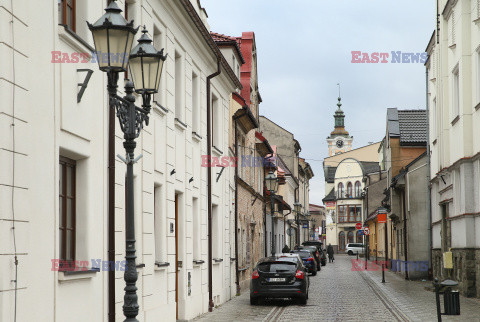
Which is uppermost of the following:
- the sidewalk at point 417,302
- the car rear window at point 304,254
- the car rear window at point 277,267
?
the car rear window at point 277,267

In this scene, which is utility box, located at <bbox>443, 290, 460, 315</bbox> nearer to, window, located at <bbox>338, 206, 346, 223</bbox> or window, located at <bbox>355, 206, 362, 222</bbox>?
window, located at <bbox>355, 206, 362, 222</bbox>

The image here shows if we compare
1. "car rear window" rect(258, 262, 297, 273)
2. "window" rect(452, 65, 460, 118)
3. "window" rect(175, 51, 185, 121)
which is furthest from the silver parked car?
"window" rect(175, 51, 185, 121)

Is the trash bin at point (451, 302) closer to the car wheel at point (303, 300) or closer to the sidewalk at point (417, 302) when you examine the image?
the sidewalk at point (417, 302)

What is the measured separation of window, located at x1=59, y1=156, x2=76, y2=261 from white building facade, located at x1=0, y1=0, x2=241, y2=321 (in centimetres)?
2

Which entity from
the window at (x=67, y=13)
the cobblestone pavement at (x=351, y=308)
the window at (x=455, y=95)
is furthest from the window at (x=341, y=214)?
the window at (x=67, y=13)

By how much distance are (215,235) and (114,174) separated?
37.7 feet

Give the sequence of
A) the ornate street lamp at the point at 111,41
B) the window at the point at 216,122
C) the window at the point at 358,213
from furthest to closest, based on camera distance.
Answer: the window at the point at 358,213 < the window at the point at 216,122 < the ornate street lamp at the point at 111,41

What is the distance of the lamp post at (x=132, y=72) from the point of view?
739cm

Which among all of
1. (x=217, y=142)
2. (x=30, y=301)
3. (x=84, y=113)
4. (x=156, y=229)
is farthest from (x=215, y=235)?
(x=30, y=301)

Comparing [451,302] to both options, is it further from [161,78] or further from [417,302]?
[161,78]

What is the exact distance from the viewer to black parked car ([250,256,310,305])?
2142cm

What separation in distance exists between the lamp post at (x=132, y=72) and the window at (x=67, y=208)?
72.2 inches

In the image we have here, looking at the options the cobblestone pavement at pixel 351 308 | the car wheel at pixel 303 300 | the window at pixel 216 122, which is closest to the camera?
the cobblestone pavement at pixel 351 308

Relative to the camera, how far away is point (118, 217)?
463 inches
